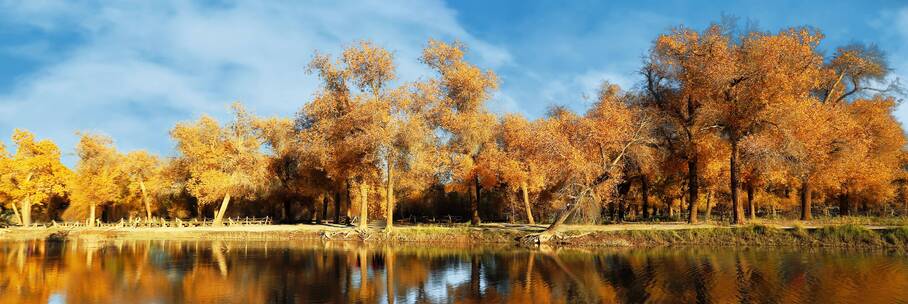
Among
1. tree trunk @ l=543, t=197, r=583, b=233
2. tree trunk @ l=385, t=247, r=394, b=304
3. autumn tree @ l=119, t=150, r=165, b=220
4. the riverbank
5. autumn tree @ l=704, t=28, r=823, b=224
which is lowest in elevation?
tree trunk @ l=385, t=247, r=394, b=304

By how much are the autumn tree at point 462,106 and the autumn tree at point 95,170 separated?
3924cm

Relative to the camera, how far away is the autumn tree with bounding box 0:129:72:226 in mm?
58719

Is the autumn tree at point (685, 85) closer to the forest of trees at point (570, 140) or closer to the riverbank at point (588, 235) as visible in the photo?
the forest of trees at point (570, 140)

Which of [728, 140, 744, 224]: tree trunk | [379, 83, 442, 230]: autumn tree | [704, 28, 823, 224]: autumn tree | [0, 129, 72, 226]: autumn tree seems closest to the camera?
[704, 28, 823, 224]: autumn tree

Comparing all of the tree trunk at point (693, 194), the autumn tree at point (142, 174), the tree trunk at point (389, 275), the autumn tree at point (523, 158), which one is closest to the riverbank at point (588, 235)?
the tree trunk at point (693, 194)

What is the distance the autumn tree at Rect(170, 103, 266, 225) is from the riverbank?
14.3ft

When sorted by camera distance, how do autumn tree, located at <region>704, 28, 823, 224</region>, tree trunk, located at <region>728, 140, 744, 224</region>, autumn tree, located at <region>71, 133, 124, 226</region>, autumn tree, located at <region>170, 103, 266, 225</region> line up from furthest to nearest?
autumn tree, located at <region>71, 133, 124, 226</region> < autumn tree, located at <region>170, 103, 266, 225</region> < tree trunk, located at <region>728, 140, 744, 224</region> < autumn tree, located at <region>704, 28, 823, 224</region>

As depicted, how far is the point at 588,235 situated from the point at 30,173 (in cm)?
5808

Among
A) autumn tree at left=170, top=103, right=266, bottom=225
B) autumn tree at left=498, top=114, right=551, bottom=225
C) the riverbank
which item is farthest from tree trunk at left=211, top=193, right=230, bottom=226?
autumn tree at left=498, top=114, right=551, bottom=225

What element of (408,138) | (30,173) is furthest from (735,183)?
(30,173)

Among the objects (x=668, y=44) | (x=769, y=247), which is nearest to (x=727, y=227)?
(x=769, y=247)

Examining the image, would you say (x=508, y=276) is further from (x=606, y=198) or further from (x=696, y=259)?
(x=606, y=198)

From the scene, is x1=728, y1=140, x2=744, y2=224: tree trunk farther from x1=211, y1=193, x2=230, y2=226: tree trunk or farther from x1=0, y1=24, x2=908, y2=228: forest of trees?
x1=211, y1=193, x2=230, y2=226: tree trunk

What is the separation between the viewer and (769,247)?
114 ft
